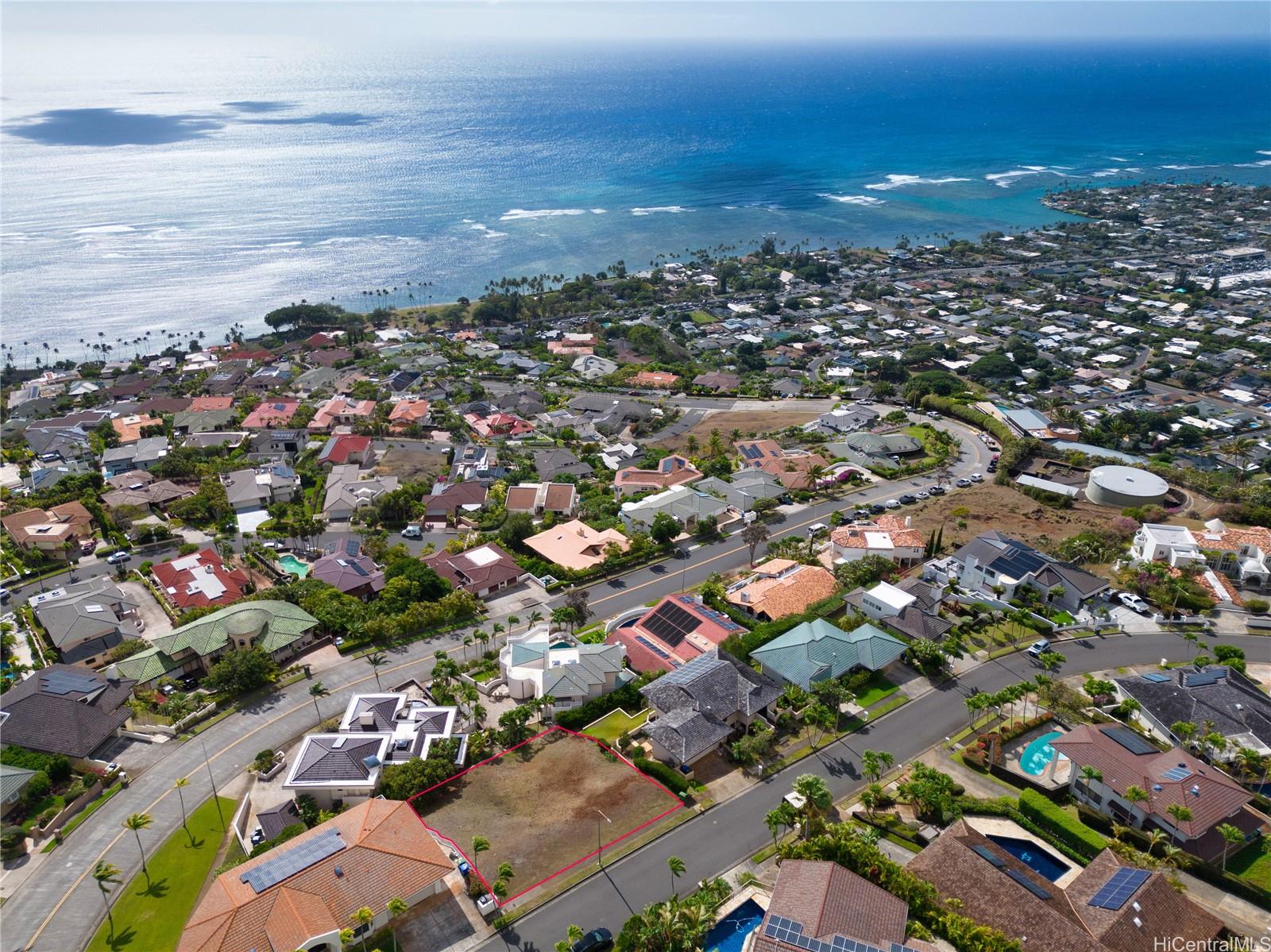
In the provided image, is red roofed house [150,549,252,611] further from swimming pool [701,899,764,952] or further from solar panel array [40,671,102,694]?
swimming pool [701,899,764,952]

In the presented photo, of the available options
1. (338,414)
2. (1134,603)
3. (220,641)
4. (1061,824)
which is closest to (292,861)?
(220,641)

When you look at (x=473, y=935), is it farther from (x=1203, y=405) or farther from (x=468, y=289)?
(x=468, y=289)

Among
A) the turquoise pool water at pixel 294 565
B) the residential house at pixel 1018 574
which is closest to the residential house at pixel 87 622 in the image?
the turquoise pool water at pixel 294 565

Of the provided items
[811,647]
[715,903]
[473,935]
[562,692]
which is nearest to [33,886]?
[473,935]

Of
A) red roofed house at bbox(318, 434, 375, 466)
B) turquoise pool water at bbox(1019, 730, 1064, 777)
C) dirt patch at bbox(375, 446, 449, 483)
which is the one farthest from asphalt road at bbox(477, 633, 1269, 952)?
red roofed house at bbox(318, 434, 375, 466)

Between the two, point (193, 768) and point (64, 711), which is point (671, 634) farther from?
point (64, 711)

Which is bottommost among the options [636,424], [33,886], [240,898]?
[636,424]
